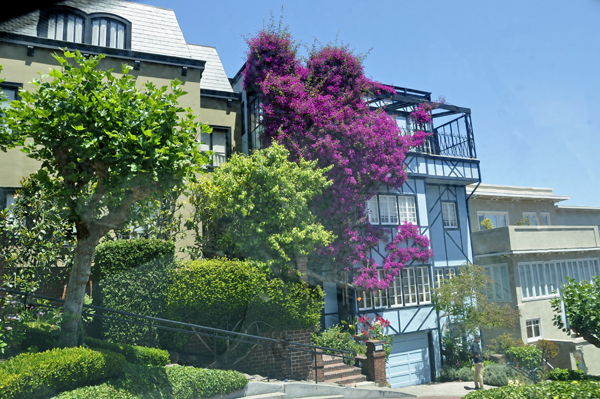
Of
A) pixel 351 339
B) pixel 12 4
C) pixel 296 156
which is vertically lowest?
pixel 351 339

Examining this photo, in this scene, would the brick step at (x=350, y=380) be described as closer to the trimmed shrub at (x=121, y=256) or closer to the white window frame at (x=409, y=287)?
the trimmed shrub at (x=121, y=256)

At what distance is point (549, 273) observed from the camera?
79.7ft

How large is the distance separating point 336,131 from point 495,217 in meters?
14.6

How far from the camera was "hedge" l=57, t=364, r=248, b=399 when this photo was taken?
7257 millimetres

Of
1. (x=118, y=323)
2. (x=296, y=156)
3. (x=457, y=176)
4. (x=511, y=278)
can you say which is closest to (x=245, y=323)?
(x=118, y=323)

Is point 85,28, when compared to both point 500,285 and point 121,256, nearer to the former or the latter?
point 121,256

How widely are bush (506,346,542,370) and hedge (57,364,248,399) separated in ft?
50.8

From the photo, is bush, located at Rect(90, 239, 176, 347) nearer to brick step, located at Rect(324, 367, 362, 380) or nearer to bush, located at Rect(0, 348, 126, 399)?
bush, located at Rect(0, 348, 126, 399)

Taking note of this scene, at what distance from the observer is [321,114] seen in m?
16.9

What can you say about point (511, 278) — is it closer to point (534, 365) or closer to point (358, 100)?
point (534, 365)

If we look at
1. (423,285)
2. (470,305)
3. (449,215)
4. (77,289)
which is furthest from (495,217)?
(77,289)

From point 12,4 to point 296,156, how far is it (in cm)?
1301

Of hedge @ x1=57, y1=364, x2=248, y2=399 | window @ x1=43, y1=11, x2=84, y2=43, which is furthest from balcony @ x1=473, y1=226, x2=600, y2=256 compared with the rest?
window @ x1=43, y1=11, x2=84, y2=43

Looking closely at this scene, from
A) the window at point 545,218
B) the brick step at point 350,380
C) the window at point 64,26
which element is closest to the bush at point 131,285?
the brick step at point 350,380
